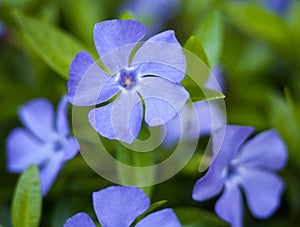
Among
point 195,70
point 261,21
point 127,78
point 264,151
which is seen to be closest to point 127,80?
point 127,78

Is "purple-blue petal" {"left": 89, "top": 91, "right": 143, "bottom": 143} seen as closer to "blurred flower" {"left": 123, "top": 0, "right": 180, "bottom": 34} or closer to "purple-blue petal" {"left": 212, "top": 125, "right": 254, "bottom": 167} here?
"purple-blue petal" {"left": 212, "top": 125, "right": 254, "bottom": 167}

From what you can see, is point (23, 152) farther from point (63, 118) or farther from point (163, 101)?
point (163, 101)

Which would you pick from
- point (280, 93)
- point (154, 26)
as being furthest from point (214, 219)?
point (154, 26)

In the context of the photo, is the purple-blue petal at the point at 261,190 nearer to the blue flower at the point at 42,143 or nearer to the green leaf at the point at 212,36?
the green leaf at the point at 212,36

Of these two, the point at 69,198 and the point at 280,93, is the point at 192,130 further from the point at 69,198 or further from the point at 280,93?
the point at 280,93

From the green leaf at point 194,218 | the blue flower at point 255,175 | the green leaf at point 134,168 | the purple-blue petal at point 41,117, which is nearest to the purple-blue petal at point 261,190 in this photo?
the blue flower at point 255,175
